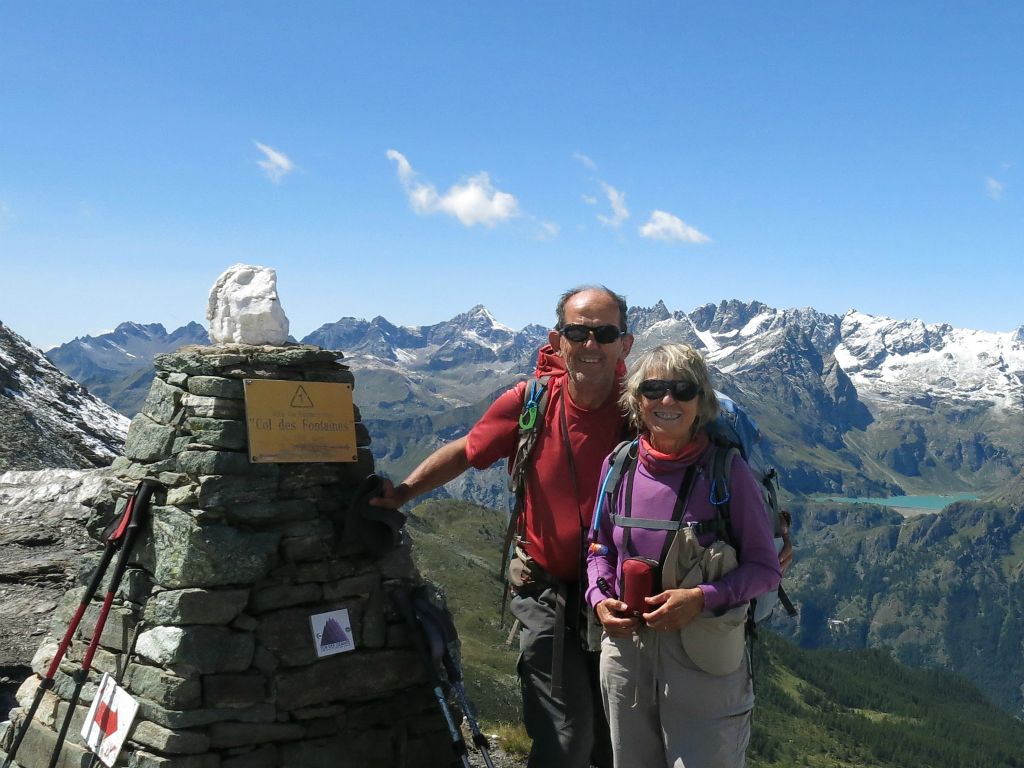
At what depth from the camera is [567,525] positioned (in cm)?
770

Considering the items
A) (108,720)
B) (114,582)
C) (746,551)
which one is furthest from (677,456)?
(108,720)

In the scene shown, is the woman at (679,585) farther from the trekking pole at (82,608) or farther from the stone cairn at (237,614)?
the trekking pole at (82,608)

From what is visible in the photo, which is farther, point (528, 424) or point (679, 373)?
point (528, 424)

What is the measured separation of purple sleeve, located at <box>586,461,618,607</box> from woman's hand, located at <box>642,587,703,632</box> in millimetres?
539

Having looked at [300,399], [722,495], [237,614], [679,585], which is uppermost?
[300,399]

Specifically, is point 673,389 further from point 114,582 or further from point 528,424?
point 114,582

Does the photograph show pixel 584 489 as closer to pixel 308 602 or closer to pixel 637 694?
pixel 637 694

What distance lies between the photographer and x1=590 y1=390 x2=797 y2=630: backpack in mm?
6488

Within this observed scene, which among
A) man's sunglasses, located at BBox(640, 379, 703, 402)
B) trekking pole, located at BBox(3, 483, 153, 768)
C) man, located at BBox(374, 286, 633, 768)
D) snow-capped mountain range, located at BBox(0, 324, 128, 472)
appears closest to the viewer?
man's sunglasses, located at BBox(640, 379, 703, 402)

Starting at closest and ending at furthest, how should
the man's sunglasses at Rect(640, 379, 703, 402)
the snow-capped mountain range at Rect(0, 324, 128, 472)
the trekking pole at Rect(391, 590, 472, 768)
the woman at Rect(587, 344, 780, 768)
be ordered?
the woman at Rect(587, 344, 780, 768)
the man's sunglasses at Rect(640, 379, 703, 402)
the trekking pole at Rect(391, 590, 472, 768)
the snow-capped mountain range at Rect(0, 324, 128, 472)

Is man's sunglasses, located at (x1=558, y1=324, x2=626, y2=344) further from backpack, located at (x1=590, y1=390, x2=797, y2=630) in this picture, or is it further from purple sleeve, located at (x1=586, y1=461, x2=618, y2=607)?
purple sleeve, located at (x1=586, y1=461, x2=618, y2=607)

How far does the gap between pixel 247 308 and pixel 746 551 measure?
19.6 ft

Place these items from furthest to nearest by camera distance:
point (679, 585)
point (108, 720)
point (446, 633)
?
1. point (446, 633)
2. point (108, 720)
3. point (679, 585)

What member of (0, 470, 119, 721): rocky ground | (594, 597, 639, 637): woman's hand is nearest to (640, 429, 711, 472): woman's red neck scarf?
(594, 597, 639, 637): woman's hand
